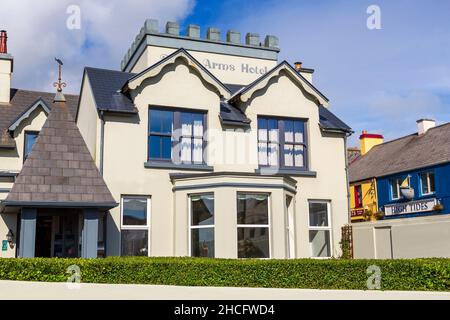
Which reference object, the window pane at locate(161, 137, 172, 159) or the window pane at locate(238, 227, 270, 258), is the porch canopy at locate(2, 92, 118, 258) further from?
the window pane at locate(238, 227, 270, 258)

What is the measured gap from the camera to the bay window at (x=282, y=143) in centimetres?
1856

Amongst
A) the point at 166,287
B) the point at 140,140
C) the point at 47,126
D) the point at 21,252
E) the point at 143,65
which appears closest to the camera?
the point at 166,287

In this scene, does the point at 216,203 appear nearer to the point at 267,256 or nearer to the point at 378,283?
the point at 267,256

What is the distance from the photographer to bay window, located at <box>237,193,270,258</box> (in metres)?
16.0

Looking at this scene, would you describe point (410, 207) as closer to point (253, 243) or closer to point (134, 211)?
point (253, 243)

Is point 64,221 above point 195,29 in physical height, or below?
below

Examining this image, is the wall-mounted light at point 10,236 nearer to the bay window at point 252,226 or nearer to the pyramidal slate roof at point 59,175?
the pyramidal slate roof at point 59,175

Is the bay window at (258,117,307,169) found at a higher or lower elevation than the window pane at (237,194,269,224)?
higher

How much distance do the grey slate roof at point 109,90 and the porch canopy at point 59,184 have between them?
1651 mm

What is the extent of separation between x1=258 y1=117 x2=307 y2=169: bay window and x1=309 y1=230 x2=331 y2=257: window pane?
7.99ft

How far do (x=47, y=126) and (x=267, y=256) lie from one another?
7.71 m

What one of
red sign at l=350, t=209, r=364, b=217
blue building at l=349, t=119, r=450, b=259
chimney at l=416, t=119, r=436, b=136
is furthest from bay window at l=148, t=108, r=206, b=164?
chimney at l=416, t=119, r=436, b=136

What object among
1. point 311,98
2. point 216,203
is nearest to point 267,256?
point 216,203

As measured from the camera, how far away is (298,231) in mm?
18062
